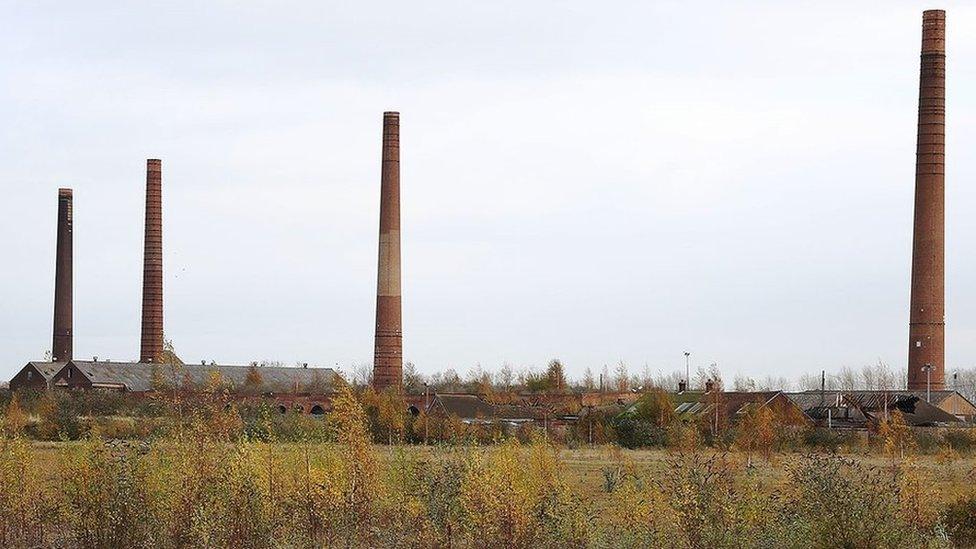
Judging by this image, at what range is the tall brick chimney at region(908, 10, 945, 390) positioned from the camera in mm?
51125

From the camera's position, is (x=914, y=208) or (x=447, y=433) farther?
(x=914, y=208)

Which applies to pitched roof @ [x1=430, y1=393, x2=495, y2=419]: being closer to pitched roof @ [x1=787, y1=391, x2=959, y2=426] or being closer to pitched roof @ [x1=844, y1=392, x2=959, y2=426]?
pitched roof @ [x1=787, y1=391, x2=959, y2=426]

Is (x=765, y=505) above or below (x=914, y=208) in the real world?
below

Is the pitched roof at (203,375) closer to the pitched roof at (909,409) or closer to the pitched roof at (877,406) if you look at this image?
the pitched roof at (877,406)

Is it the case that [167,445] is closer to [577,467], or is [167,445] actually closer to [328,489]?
[328,489]

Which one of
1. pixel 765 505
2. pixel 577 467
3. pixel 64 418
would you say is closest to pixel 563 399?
pixel 64 418

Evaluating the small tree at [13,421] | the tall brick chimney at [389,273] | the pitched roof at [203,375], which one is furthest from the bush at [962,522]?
the pitched roof at [203,375]

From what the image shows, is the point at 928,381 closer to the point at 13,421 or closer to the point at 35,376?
the point at 13,421

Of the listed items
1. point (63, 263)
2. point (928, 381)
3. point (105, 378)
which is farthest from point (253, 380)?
point (928, 381)

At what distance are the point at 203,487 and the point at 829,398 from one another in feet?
136

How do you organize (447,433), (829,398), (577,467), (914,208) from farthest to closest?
(829,398), (914,208), (447,433), (577,467)

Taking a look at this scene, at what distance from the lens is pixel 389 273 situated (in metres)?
54.4

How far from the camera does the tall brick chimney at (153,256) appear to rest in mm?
62375

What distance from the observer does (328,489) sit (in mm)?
18734
